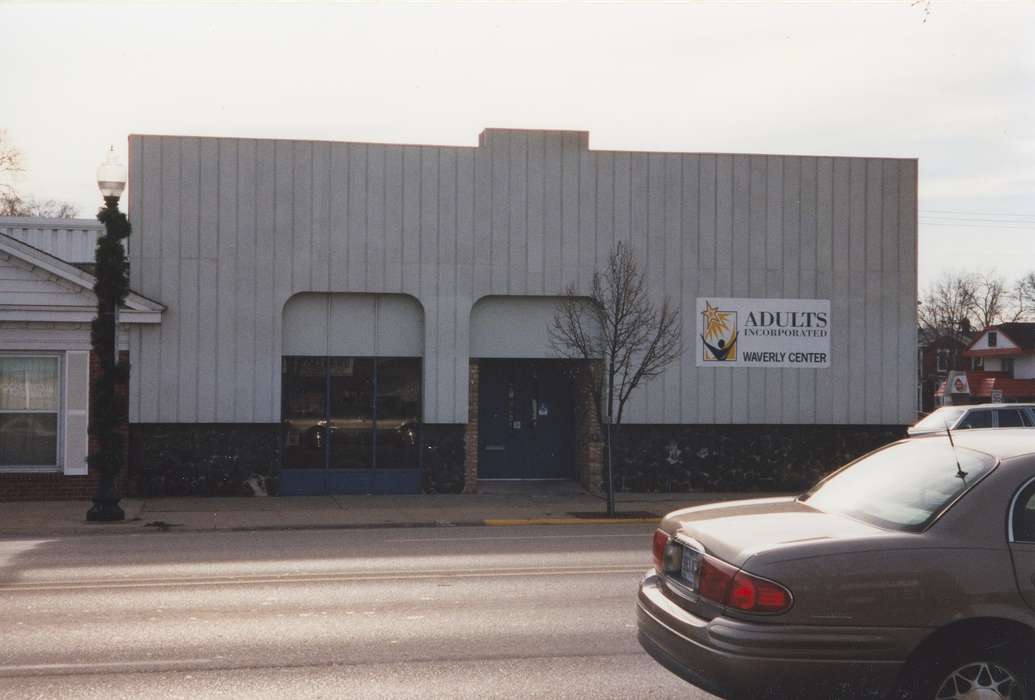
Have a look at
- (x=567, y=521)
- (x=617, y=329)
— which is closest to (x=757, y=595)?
(x=567, y=521)

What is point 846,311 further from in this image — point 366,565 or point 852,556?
point 852,556

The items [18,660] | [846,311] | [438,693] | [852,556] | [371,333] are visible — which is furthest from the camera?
[846,311]

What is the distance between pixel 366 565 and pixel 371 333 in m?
10.1

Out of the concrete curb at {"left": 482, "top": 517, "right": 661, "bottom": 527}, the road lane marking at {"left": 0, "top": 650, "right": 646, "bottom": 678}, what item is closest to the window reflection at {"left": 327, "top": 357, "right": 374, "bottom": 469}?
the concrete curb at {"left": 482, "top": 517, "right": 661, "bottom": 527}

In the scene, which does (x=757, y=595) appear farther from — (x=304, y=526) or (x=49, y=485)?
(x=49, y=485)

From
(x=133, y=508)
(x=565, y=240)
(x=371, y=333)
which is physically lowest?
(x=133, y=508)

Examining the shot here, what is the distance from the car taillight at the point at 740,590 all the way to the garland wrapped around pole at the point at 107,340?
14.2 meters

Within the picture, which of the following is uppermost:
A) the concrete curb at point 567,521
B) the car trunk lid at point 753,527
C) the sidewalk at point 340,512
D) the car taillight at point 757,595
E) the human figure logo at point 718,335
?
the human figure logo at point 718,335

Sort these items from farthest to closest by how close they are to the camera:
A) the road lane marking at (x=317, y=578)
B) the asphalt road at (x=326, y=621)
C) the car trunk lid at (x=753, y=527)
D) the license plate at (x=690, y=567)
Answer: the road lane marking at (x=317, y=578) → the asphalt road at (x=326, y=621) → the license plate at (x=690, y=567) → the car trunk lid at (x=753, y=527)

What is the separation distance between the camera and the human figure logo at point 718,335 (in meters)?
24.0

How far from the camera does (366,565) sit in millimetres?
13430

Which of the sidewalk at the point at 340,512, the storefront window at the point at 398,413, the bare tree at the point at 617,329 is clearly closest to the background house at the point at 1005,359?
the bare tree at the point at 617,329

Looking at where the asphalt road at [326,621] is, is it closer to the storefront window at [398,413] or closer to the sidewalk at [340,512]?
the sidewalk at [340,512]

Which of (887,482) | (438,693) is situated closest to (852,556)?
(887,482)
